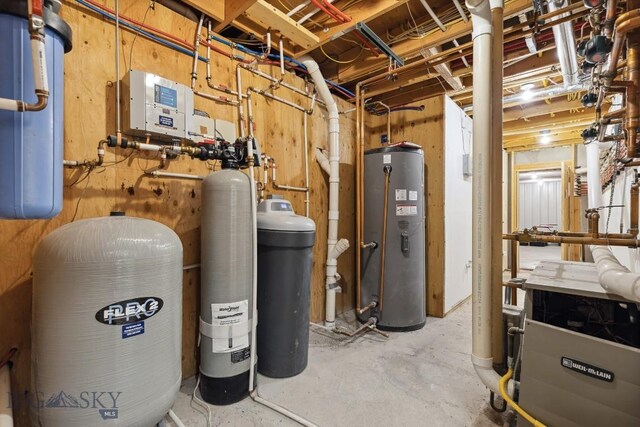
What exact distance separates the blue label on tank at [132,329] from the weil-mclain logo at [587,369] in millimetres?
1691

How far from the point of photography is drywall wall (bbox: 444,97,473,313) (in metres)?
3.13

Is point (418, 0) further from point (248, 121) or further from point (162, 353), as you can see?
point (162, 353)

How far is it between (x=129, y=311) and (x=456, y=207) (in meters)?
3.19

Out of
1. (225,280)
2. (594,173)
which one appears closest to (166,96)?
(225,280)

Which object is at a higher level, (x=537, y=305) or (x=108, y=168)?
(x=108, y=168)

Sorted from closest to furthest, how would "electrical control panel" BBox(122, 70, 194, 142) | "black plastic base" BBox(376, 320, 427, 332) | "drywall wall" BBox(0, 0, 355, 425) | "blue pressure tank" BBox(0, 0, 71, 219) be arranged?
"blue pressure tank" BBox(0, 0, 71, 219) → "drywall wall" BBox(0, 0, 355, 425) → "electrical control panel" BBox(122, 70, 194, 142) → "black plastic base" BBox(376, 320, 427, 332)

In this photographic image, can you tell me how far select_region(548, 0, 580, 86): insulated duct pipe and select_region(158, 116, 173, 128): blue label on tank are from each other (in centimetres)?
233

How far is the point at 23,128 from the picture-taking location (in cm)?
90

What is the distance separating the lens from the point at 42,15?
0.89 m

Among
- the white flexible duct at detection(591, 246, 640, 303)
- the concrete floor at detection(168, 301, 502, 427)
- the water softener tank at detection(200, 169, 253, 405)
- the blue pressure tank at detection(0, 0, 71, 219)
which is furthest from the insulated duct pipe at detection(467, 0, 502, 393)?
the blue pressure tank at detection(0, 0, 71, 219)

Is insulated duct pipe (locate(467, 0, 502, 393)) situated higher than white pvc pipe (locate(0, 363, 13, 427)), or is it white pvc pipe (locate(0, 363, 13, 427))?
insulated duct pipe (locate(467, 0, 502, 393))

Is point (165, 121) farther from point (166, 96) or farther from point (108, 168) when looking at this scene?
point (108, 168)

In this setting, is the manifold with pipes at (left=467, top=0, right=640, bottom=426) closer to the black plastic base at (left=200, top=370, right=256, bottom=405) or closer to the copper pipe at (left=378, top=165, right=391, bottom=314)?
Answer: the copper pipe at (left=378, top=165, right=391, bottom=314)

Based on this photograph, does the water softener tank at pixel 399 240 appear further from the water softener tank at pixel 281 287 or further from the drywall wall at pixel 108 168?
the drywall wall at pixel 108 168
